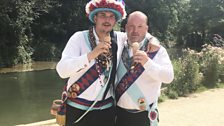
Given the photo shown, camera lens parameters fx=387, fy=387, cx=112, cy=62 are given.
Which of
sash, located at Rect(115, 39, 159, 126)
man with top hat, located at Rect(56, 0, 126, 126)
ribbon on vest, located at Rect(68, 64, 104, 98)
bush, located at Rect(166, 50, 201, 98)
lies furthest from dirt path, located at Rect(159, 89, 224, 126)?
ribbon on vest, located at Rect(68, 64, 104, 98)

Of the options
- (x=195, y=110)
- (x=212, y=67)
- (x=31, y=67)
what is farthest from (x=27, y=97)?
(x=31, y=67)

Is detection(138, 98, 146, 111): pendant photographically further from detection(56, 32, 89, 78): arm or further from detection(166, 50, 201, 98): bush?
detection(166, 50, 201, 98): bush

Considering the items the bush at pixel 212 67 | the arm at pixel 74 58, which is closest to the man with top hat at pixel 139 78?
the arm at pixel 74 58

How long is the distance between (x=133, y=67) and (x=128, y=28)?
265 mm

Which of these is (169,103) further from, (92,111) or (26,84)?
(26,84)

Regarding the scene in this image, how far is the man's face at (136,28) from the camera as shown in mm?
2488

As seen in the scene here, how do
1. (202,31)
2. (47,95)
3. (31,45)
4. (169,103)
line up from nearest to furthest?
1. (169,103)
2. (47,95)
3. (31,45)
4. (202,31)

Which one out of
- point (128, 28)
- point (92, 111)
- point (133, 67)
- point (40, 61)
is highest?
point (128, 28)

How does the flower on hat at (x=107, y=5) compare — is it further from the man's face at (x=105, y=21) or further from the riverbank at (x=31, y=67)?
the riverbank at (x=31, y=67)

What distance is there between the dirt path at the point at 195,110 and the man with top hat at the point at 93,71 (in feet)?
11.2

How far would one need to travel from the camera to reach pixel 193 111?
672 cm

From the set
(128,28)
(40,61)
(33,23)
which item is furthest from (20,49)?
(128,28)

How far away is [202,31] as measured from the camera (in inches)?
1491

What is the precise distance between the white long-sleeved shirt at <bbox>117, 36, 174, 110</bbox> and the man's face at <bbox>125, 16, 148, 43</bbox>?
0.16 m
